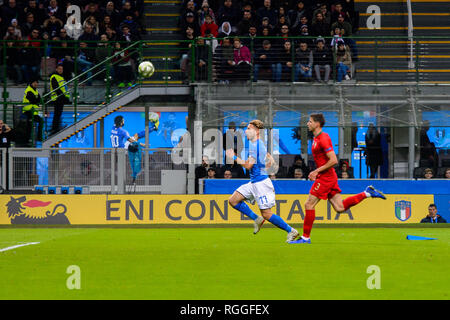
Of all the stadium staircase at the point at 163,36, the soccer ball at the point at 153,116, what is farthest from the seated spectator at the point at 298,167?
the soccer ball at the point at 153,116

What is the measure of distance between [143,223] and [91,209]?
1.39 meters

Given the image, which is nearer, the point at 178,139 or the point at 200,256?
the point at 200,256

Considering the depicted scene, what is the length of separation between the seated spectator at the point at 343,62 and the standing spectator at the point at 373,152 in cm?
173

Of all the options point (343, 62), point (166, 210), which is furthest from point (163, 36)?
point (166, 210)

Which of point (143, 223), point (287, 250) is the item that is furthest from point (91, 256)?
point (143, 223)

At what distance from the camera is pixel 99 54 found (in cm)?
2511

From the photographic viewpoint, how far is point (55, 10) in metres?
27.0

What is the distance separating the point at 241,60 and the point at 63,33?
19.8ft

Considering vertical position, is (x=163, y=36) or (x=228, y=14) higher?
(x=228, y=14)

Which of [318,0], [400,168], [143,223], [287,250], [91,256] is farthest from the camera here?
[318,0]

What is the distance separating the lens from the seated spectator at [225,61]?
23.9 meters

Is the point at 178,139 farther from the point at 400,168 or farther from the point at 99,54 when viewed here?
the point at 400,168

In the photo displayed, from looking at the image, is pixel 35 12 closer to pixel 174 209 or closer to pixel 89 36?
pixel 89 36

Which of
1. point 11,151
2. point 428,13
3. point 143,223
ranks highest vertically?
point 428,13
